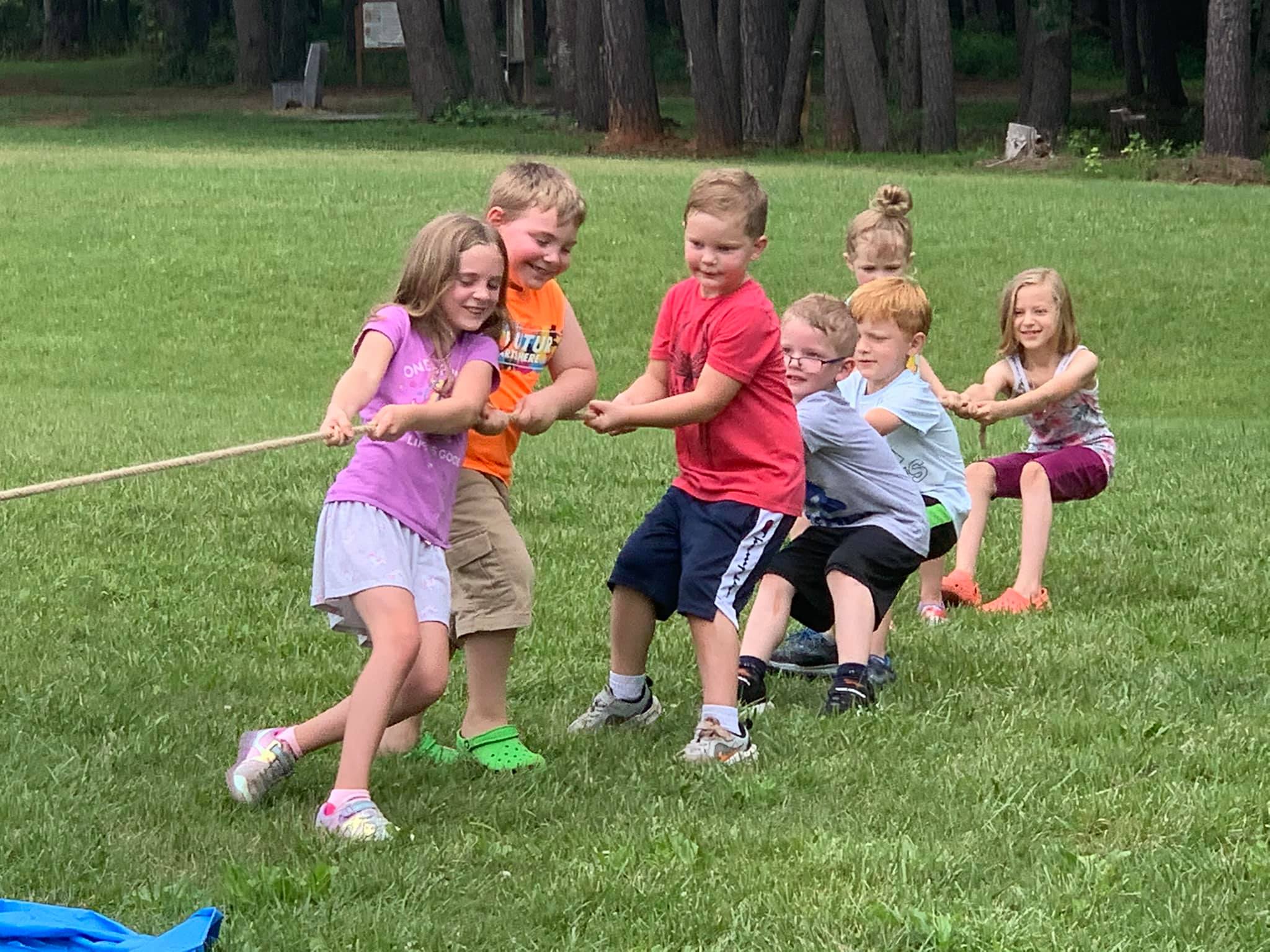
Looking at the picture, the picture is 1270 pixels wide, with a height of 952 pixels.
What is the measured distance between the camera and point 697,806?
4879 mm

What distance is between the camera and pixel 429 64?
108 feet

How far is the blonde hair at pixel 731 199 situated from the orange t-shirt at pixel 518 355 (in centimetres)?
46

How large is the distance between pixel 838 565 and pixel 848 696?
1.38 feet

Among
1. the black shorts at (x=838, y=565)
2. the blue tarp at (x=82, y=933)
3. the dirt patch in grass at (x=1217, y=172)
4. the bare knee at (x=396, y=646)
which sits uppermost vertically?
the dirt patch in grass at (x=1217, y=172)

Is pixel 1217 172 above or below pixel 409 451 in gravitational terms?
above

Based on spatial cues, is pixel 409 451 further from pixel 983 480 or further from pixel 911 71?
pixel 911 71

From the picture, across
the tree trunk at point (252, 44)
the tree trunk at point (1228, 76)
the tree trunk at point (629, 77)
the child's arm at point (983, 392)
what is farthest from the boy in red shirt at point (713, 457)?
the tree trunk at point (252, 44)

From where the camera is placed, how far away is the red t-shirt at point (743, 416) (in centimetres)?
536

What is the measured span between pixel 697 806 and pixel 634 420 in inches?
40.2

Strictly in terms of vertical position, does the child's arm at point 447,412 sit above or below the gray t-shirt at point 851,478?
above

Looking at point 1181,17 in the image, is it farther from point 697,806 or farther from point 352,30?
point 697,806

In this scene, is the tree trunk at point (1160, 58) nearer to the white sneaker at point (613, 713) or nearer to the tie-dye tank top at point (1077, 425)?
the tie-dye tank top at point (1077, 425)

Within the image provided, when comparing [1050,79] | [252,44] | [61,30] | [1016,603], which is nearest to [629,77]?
[1050,79]

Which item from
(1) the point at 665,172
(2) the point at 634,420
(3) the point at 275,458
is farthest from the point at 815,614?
(1) the point at 665,172
